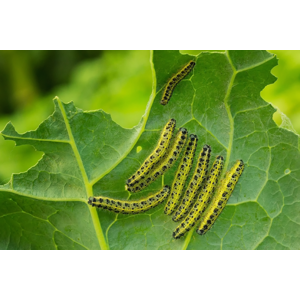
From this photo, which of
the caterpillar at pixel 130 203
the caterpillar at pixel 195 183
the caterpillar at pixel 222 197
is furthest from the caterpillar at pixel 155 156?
the caterpillar at pixel 222 197

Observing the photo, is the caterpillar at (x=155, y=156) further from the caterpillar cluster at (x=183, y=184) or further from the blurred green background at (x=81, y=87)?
the blurred green background at (x=81, y=87)

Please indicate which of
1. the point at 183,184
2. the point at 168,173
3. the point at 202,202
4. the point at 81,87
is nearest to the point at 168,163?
the point at 168,173

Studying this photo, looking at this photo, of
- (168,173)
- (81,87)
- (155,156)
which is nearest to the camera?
(155,156)

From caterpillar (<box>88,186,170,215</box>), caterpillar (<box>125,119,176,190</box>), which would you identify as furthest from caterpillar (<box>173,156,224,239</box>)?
caterpillar (<box>125,119,176,190</box>)

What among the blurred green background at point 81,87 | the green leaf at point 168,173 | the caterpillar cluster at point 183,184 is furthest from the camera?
the blurred green background at point 81,87

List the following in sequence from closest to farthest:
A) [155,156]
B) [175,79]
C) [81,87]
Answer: [175,79] → [155,156] → [81,87]

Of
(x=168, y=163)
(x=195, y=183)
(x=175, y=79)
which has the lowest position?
(x=195, y=183)

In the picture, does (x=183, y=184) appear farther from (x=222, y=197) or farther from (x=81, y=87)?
(x=81, y=87)
